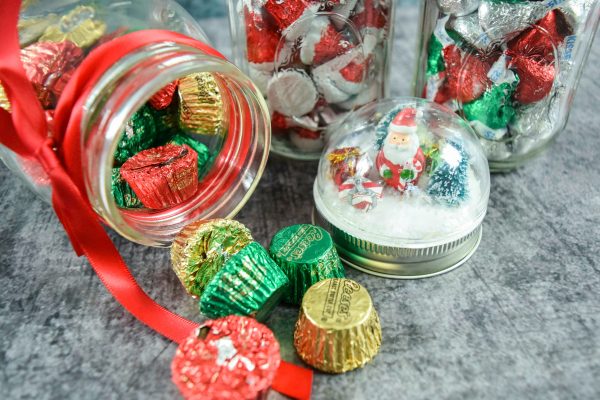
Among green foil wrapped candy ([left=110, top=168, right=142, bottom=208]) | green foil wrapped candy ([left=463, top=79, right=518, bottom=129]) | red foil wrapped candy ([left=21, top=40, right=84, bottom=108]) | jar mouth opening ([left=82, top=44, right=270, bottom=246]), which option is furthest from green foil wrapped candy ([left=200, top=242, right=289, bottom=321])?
green foil wrapped candy ([left=463, top=79, right=518, bottom=129])

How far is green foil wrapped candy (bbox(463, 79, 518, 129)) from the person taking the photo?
→ 111 centimetres

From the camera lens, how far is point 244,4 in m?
1.17

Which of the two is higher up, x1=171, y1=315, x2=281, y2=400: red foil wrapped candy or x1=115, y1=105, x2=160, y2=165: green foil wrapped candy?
x1=115, y1=105, x2=160, y2=165: green foil wrapped candy

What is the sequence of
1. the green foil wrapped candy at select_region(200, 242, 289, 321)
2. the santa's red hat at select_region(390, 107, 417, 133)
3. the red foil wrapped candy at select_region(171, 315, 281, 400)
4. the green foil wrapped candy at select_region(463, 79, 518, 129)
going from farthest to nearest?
the green foil wrapped candy at select_region(463, 79, 518, 129) < the santa's red hat at select_region(390, 107, 417, 133) < the green foil wrapped candy at select_region(200, 242, 289, 321) < the red foil wrapped candy at select_region(171, 315, 281, 400)

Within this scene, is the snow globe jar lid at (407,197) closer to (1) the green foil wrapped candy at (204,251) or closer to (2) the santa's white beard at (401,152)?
(2) the santa's white beard at (401,152)

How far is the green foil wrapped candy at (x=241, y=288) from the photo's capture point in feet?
2.97

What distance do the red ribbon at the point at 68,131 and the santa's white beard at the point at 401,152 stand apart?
0.34 metres

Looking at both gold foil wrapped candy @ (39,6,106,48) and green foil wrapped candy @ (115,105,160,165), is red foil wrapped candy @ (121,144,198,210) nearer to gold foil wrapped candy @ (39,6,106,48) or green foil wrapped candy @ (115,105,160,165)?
green foil wrapped candy @ (115,105,160,165)

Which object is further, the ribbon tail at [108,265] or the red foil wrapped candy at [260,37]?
the red foil wrapped candy at [260,37]

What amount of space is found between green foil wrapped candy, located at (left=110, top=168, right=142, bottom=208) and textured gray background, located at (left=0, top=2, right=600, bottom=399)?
0.28ft

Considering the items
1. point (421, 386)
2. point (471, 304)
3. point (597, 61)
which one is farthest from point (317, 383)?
point (597, 61)

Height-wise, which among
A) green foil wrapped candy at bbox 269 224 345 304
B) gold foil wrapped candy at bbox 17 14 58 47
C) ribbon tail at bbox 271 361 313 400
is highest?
gold foil wrapped candy at bbox 17 14 58 47

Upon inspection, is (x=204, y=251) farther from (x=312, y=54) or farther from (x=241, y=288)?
(x=312, y=54)

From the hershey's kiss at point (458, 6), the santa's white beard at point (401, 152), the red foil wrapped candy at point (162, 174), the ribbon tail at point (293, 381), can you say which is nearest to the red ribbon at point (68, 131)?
the ribbon tail at point (293, 381)
